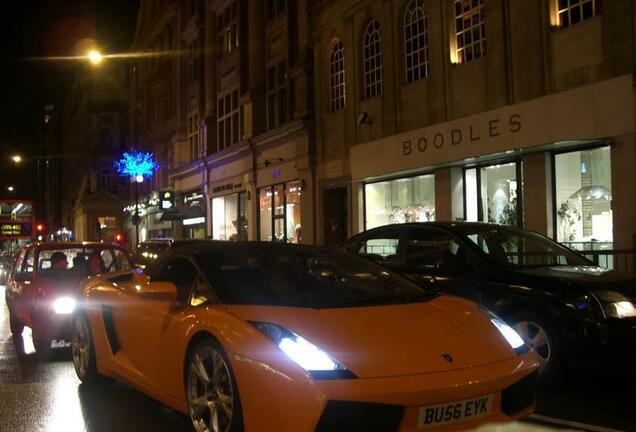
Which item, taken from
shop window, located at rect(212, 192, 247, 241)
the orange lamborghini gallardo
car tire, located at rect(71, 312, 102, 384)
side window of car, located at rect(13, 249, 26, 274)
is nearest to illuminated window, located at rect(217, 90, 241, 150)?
shop window, located at rect(212, 192, 247, 241)

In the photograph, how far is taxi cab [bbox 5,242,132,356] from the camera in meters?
8.41

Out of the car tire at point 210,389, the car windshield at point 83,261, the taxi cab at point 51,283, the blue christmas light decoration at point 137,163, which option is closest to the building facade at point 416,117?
the blue christmas light decoration at point 137,163

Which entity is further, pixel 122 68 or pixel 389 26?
pixel 122 68

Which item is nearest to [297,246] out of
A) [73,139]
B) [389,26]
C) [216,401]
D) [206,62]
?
[216,401]

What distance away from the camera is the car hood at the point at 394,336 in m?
3.75

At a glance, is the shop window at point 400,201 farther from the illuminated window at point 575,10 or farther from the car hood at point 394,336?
the car hood at point 394,336

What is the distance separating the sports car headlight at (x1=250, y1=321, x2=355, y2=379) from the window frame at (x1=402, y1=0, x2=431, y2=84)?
46.2 ft

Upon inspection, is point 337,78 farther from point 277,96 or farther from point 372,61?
point 277,96

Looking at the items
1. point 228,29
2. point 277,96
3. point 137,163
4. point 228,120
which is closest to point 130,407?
point 277,96

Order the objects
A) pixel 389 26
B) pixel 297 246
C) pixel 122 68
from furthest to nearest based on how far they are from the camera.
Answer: pixel 122 68, pixel 389 26, pixel 297 246

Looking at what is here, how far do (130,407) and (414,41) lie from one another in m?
14.1

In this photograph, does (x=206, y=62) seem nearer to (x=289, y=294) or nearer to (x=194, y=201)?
(x=194, y=201)

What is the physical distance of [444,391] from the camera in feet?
12.0

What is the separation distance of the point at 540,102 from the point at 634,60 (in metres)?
1.96
